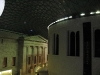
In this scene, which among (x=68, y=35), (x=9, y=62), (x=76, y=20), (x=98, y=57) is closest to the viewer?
(x=98, y=57)

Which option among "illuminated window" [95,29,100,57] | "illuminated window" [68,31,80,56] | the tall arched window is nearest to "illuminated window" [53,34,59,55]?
"illuminated window" [68,31,80,56]

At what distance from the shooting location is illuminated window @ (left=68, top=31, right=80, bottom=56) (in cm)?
1446

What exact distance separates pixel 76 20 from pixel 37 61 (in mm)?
23744

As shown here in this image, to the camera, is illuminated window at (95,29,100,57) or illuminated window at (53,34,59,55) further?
illuminated window at (53,34,59,55)

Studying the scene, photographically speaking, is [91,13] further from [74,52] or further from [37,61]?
[37,61]

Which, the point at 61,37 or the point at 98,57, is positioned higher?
the point at 61,37

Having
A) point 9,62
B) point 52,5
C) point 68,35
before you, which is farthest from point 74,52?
point 9,62

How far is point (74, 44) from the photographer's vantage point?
48.8 ft

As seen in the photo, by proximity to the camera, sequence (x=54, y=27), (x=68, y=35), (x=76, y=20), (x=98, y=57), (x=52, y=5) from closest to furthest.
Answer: (x=98, y=57) → (x=76, y=20) → (x=68, y=35) → (x=54, y=27) → (x=52, y=5)

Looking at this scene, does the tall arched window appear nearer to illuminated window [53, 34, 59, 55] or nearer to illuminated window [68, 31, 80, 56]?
illuminated window [68, 31, 80, 56]

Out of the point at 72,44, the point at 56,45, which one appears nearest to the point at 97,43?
the point at 72,44

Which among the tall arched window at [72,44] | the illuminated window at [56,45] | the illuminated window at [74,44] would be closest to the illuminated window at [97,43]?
the illuminated window at [74,44]

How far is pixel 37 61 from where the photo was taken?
3603 centimetres

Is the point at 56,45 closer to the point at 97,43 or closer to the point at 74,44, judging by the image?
the point at 74,44
